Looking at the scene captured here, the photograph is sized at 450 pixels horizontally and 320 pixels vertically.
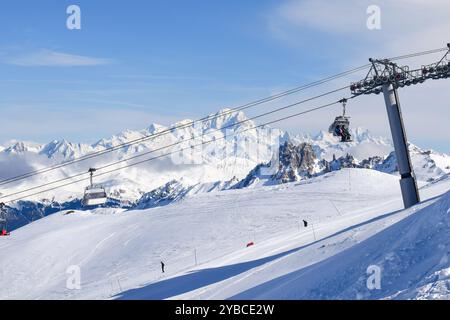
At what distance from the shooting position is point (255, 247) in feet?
123

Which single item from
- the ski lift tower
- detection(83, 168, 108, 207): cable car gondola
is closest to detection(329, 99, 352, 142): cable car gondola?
the ski lift tower

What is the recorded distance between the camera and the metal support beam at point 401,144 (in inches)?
1238

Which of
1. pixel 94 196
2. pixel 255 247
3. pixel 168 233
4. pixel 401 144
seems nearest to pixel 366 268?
pixel 401 144

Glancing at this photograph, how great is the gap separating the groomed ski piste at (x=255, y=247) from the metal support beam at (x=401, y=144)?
2.63m

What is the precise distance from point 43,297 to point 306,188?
37358 mm

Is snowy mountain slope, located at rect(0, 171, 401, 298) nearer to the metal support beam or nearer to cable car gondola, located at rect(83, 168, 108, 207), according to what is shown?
cable car gondola, located at rect(83, 168, 108, 207)

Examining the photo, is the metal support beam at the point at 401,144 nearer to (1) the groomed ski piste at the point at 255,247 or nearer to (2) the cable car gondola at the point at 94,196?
(1) the groomed ski piste at the point at 255,247

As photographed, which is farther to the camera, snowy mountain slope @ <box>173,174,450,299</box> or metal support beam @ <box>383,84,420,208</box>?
metal support beam @ <box>383,84,420,208</box>

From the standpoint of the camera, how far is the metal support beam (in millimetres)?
31438

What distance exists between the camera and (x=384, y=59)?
31.6 m

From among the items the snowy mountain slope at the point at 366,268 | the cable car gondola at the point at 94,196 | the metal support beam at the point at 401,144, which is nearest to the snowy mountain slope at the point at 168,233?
the cable car gondola at the point at 94,196

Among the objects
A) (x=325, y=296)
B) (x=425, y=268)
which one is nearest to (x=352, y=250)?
(x=325, y=296)

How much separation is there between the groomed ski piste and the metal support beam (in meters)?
2.63

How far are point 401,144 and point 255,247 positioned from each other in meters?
12.9
